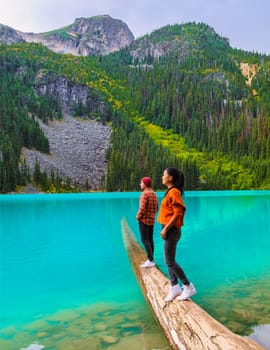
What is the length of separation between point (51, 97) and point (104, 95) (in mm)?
38183

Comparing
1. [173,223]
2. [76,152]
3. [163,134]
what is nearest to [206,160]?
[163,134]

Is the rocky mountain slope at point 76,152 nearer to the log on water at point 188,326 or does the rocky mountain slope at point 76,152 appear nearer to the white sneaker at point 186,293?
the log on water at point 188,326

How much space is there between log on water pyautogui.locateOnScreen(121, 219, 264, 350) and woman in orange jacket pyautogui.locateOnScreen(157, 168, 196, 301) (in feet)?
0.85

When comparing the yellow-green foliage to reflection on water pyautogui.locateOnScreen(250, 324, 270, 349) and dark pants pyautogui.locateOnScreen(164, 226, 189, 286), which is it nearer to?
reflection on water pyautogui.locateOnScreen(250, 324, 270, 349)

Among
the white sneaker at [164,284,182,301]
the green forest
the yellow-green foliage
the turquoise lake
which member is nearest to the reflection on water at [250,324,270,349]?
the turquoise lake

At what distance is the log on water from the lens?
17.1 ft

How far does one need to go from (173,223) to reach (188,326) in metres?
1.89

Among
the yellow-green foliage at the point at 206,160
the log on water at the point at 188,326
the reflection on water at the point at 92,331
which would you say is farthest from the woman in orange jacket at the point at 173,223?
the yellow-green foliage at the point at 206,160

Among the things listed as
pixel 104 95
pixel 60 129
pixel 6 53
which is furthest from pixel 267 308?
pixel 6 53

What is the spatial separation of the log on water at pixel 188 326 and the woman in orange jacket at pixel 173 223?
0.26 m

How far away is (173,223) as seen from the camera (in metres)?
7.16

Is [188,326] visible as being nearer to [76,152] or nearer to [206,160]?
[76,152]

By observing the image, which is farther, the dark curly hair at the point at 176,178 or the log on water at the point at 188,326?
the dark curly hair at the point at 176,178

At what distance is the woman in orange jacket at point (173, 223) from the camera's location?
7141mm
